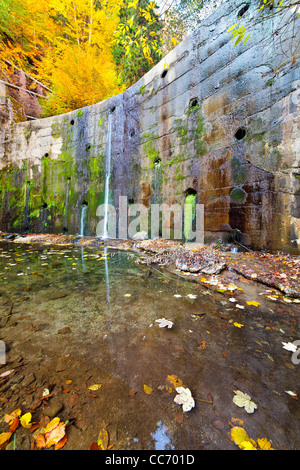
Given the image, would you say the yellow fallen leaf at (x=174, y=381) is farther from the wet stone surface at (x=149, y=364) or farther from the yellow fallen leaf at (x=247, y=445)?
the yellow fallen leaf at (x=247, y=445)

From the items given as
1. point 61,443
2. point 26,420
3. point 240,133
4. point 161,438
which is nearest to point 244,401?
point 161,438

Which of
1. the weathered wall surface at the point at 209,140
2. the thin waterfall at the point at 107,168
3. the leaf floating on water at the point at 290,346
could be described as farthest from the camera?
the thin waterfall at the point at 107,168

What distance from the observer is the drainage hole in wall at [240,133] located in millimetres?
4852

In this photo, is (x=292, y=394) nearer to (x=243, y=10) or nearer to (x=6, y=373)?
(x=6, y=373)

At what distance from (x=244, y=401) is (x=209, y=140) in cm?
602

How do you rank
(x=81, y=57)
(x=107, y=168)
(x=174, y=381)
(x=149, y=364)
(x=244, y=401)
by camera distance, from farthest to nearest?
(x=81, y=57), (x=107, y=168), (x=149, y=364), (x=174, y=381), (x=244, y=401)

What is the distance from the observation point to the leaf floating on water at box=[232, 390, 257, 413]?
1126 mm

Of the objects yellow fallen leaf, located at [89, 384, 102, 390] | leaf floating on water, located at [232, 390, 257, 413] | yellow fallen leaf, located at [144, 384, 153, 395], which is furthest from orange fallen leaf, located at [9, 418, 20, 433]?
leaf floating on water, located at [232, 390, 257, 413]

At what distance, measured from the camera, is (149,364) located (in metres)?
1.45

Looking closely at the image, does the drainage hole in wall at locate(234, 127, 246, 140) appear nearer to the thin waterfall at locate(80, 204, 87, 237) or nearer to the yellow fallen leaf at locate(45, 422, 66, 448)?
the yellow fallen leaf at locate(45, 422, 66, 448)

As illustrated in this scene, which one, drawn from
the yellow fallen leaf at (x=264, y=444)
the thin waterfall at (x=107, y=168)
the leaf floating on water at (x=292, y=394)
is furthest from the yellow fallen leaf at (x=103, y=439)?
the thin waterfall at (x=107, y=168)

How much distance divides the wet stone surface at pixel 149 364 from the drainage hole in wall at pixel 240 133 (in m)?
4.10

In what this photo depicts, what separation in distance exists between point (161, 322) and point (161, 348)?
38 centimetres

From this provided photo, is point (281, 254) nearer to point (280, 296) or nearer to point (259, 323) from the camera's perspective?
point (280, 296)
